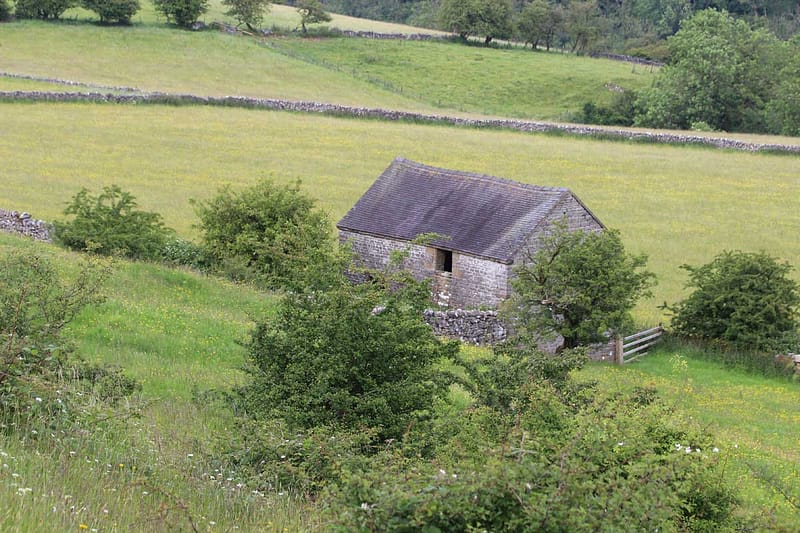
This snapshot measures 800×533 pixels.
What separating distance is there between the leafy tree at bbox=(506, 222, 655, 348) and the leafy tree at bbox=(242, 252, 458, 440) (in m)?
12.1

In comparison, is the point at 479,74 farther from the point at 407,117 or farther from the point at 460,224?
the point at 460,224

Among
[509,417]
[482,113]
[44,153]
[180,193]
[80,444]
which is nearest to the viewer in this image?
[80,444]

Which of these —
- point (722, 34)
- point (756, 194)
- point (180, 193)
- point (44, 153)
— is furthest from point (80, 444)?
point (722, 34)

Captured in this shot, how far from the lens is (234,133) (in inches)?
2224

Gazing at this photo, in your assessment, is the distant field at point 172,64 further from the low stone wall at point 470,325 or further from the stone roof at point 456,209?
the low stone wall at point 470,325

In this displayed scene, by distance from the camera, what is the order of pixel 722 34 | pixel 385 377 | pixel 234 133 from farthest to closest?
pixel 722 34 < pixel 234 133 < pixel 385 377

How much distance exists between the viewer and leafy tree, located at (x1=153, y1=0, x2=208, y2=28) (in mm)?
90812

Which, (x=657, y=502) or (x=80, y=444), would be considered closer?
(x=657, y=502)

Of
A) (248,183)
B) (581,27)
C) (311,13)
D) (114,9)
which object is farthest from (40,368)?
(581,27)

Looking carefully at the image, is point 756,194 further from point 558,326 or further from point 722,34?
point 722,34

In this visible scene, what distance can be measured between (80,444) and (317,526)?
103 inches

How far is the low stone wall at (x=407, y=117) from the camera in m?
61.4

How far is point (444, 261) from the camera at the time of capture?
28734 millimetres

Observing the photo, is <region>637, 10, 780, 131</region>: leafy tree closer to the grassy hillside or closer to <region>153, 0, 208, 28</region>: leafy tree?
<region>153, 0, 208, 28</region>: leafy tree
